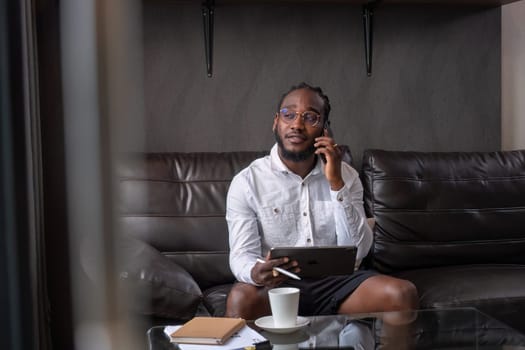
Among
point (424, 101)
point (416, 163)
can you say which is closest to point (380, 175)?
point (416, 163)

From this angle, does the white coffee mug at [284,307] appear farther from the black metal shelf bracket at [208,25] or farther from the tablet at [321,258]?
the black metal shelf bracket at [208,25]

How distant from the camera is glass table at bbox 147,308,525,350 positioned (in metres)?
1.48

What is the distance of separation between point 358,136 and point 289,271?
4.17 feet

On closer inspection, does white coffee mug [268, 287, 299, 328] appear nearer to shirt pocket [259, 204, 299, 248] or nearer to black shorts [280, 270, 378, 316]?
black shorts [280, 270, 378, 316]

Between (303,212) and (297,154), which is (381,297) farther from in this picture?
(297,154)

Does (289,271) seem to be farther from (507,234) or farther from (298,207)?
(507,234)

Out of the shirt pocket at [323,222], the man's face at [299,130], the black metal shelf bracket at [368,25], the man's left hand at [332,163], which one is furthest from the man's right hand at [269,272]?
the black metal shelf bracket at [368,25]

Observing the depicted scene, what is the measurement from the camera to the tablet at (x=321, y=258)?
5.95ft

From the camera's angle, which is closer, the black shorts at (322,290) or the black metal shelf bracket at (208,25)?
the black shorts at (322,290)

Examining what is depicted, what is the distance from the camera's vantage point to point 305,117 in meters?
2.21

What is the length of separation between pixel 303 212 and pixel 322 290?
0.94 ft

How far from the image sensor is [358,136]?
296cm

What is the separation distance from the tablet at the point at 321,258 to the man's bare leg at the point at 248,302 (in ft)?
0.49

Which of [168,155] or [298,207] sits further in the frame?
[168,155]
